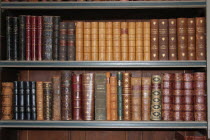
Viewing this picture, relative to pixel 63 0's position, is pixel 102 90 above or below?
below

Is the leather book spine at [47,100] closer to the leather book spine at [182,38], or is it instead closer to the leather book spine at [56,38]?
the leather book spine at [56,38]

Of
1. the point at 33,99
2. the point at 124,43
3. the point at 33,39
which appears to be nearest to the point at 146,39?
the point at 124,43

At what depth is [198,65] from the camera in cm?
263

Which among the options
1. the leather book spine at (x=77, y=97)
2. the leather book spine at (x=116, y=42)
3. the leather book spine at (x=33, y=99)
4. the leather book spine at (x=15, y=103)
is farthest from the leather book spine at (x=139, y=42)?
the leather book spine at (x=15, y=103)

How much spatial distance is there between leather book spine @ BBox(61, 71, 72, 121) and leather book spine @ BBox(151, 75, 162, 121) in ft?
2.12

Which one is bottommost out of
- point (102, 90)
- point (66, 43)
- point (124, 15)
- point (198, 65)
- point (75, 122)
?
point (75, 122)

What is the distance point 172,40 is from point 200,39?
21 cm

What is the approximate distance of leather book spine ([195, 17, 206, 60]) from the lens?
264 cm

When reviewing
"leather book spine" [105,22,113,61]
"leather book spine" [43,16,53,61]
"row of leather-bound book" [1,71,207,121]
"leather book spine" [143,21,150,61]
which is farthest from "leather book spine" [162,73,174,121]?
"leather book spine" [43,16,53,61]

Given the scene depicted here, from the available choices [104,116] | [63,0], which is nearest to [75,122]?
[104,116]

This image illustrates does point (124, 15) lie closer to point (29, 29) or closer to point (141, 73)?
point (141, 73)

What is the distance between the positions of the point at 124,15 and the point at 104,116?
2.97 ft

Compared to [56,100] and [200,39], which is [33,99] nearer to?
[56,100]

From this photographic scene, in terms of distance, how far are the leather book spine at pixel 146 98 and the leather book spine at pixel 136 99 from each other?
31 millimetres
